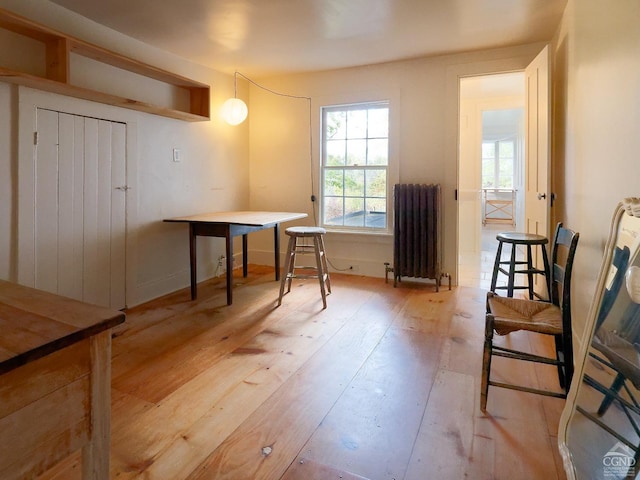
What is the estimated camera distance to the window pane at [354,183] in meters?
4.31

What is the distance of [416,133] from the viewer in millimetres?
3941

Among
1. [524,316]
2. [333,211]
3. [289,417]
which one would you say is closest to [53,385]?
[289,417]

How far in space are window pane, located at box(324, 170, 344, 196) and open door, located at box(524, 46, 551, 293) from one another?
1.91 m

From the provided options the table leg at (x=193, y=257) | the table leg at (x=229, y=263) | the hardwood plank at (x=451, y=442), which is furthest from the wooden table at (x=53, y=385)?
the table leg at (x=193, y=257)

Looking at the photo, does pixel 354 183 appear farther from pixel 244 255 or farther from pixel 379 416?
pixel 379 416

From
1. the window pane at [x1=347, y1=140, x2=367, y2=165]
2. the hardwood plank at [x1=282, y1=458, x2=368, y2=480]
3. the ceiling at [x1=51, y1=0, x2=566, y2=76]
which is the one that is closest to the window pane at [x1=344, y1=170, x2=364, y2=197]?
the window pane at [x1=347, y1=140, x2=367, y2=165]

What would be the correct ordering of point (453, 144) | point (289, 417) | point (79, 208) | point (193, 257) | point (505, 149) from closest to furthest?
point (289, 417) → point (79, 208) → point (193, 257) → point (453, 144) → point (505, 149)

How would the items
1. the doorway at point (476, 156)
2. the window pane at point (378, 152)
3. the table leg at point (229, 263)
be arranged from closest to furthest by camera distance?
1. the table leg at point (229, 263)
2. the window pane at point (378, 152)
3. the doorway at point (476, 156)

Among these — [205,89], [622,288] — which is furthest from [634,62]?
[205,89]

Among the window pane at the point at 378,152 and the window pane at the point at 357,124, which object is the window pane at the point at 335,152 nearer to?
the window pane at the point at 357,124

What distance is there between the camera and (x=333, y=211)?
14.7ft

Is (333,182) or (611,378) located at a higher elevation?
(333,182)

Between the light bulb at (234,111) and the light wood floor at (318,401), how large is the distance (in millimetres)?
2158

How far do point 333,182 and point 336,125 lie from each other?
66 centimetres
